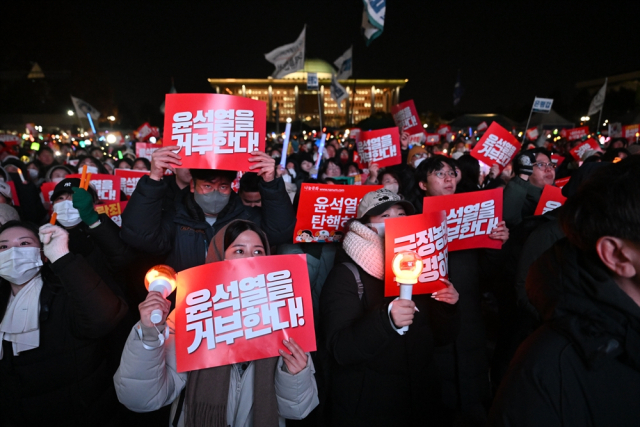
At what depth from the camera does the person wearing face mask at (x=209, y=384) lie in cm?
161

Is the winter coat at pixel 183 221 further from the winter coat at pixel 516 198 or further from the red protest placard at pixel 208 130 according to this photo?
the winter coat at pixel 516 198

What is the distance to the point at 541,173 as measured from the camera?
13.4 ft

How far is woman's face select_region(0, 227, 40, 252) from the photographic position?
2213 mm

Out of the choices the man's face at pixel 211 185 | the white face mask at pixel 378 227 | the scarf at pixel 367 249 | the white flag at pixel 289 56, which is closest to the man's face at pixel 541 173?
the white face mask at pixel 378 227

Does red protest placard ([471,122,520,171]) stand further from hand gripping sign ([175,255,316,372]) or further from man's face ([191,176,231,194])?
hand gripping sign ([175,255,316,372])

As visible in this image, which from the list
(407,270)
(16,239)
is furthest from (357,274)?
(16,239)

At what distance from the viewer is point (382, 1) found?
33.7 feet

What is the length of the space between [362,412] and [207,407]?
795 mm

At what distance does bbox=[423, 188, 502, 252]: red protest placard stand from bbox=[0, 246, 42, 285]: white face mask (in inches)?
94.7

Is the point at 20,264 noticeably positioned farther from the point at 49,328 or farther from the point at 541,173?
the point at 541,173

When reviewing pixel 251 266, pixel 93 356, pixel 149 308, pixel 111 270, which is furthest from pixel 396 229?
pixel 111 270

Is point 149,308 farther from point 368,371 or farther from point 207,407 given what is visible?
point 368,371

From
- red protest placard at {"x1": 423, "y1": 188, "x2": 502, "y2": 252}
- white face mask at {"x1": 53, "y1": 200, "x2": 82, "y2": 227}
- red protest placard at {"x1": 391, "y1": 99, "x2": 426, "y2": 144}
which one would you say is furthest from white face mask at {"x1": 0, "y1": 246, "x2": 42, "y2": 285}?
red protest placard at {"x1": 391, "y1": 99, "x2": 426, "y2": 144}

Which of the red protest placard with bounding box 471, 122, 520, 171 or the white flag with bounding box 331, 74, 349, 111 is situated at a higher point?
the white flag with bounding box 331, 74, 349, 111
